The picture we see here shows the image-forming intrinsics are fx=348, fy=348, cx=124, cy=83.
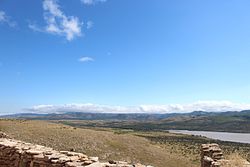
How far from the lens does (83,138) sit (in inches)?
1738

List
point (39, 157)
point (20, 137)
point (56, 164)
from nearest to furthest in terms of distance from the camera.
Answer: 1. point (56, 164)
2. point (39, 157)
3. point (20, 137)

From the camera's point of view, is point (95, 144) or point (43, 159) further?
point (95, 144)

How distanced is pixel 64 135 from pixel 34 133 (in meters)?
3.82

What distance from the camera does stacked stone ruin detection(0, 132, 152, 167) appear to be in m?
11.3

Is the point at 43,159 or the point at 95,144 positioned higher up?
the point at 43,159

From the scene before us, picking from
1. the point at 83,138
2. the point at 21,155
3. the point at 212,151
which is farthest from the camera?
the point at 83,138

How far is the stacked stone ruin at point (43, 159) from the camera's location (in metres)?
11.3

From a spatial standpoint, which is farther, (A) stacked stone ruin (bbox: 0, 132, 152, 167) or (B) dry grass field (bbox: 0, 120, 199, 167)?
(B) dry grass field (bbox: 0, 120, 199, 167)

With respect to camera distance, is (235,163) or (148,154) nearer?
(235,163)

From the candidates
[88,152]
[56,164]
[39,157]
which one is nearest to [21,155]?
[39,157]

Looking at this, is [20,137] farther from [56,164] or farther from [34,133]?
[56,164]

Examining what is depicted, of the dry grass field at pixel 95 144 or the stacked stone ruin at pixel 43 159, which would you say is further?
the dry grass field at pixel 95 144

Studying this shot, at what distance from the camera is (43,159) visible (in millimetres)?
12414

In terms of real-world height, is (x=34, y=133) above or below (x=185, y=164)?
above
